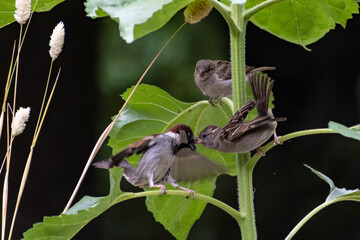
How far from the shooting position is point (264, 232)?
3.28 metres

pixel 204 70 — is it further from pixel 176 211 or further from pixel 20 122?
pixel 20 122

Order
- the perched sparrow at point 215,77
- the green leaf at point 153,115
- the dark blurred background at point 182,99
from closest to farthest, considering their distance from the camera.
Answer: the green leaf at point 153,115 → the perched sparrow at point 215,77 → the dark blurred background at point 182,99

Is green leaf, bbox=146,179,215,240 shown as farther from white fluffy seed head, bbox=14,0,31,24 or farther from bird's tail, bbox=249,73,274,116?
white fluffy seed head, bbox=14,0,31,24

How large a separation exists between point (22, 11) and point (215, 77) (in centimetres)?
76

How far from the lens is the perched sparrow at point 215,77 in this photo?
4.42 feet

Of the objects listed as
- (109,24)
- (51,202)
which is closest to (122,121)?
(51,202)

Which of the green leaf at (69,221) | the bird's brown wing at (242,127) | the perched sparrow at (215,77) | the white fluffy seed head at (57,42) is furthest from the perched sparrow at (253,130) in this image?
the white fluffy seed head at (57,42)

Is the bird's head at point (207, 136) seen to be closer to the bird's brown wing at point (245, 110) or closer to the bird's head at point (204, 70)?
the bird's brown wing at point (245, 110)

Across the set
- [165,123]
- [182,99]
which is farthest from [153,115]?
[182,99]

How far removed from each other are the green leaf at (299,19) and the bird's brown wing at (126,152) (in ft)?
1.18

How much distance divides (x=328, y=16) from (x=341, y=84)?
2.22 metres

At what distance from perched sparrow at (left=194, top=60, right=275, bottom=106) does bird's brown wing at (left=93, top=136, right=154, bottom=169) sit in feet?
0.79

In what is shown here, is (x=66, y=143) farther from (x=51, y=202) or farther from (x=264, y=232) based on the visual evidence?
(x=264, y=232)

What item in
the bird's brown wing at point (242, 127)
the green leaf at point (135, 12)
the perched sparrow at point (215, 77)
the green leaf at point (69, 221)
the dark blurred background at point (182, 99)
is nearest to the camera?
the green leaf at point (135, 12)
